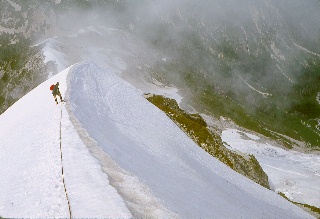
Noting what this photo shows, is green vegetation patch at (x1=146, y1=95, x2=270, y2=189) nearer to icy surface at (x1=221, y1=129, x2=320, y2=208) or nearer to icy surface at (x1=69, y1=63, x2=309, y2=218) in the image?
icy surface at (x1=69, y1=63, x2=309, y2=218)

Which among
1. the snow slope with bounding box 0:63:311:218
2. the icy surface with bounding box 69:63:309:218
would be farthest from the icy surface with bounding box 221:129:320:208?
the snow slope with bounding box 0:63:311:218

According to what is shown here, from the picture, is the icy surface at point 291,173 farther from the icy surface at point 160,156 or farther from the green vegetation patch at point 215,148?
the icy surface at point 160,156

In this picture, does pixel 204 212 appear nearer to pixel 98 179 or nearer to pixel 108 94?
pixel 98 179

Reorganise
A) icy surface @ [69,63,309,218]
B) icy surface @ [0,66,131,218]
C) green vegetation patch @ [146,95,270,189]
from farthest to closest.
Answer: green vegetation patch @ [146,95,270,189] → icy surface @ [69,63,309,218] → icy surface @ [0,66,131,218]

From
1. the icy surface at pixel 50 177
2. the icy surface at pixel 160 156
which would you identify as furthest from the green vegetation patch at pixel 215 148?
the icy surface at pixel 50 177

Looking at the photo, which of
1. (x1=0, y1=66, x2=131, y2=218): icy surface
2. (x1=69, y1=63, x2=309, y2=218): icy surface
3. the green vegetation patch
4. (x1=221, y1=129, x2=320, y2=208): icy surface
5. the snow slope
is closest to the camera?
(x1=0, y1=66, x2=131, y2=218): icy surface

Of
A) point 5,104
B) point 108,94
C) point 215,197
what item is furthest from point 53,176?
point 5,104

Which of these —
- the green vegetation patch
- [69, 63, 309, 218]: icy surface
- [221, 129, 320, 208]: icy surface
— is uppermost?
[221, 129, 320, 208]: icy surface
